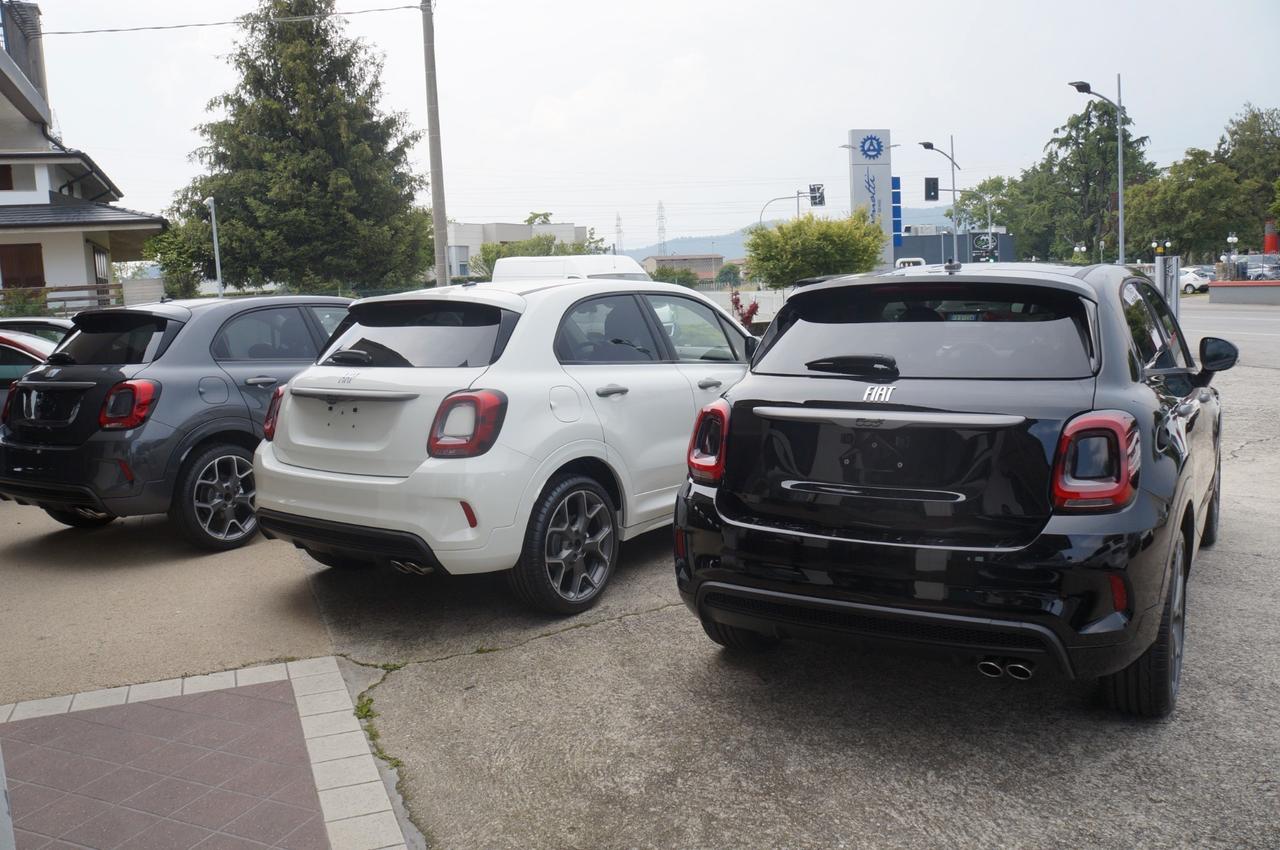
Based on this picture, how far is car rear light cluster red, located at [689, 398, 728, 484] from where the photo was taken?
13.0ft

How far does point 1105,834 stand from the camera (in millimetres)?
3123

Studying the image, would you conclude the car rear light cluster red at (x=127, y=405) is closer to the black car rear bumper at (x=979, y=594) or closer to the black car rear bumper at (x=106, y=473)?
the black car rear bumper at (x=106, y=473)

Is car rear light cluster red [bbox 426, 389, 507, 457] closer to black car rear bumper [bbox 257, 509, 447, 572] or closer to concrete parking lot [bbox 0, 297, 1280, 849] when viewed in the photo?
black car rear bumper [bbox 257, 509, 447, 572]

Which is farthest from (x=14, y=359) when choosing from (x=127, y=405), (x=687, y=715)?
(x=687, y=715)

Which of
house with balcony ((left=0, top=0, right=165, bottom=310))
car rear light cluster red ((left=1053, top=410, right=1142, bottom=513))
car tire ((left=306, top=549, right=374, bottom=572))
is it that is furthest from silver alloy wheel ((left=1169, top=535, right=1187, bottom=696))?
house with balcony ((left=0, top=0, right=165, bottom=310))

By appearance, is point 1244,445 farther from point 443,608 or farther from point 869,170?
point 869,170

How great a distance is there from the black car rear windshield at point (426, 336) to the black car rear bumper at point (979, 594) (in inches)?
78.7

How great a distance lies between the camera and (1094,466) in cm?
334

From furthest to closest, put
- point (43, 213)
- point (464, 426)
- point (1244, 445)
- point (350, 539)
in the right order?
point (43, 213)
point (1244, 445)
point (350, 539)
point (464, 426)

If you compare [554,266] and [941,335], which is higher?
[554,266]

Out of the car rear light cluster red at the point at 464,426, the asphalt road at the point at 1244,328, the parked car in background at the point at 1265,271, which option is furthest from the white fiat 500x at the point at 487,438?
the parked car in background at the point at 1265,271

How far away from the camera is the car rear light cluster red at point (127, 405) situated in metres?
6.54

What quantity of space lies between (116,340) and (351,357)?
2440 millimetres

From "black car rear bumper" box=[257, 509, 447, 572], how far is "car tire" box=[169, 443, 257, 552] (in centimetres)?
167
